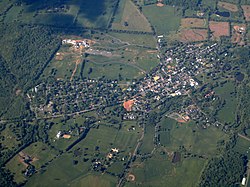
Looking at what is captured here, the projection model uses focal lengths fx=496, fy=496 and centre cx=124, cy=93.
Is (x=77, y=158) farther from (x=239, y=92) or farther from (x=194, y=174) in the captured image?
(x=239, y=92)

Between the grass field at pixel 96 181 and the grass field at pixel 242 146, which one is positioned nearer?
the grass field at pixel 96 181

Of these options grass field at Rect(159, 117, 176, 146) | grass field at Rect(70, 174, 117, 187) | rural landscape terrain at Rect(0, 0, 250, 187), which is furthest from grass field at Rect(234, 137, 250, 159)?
grass field at Rect(70, 174, 117, 187)

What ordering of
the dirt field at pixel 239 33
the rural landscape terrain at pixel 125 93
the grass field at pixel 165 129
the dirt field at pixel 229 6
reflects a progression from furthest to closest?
the dirt field at pixel 229 6
the dirt field at pixel 239 33
the grass field at pixel 165 129
the rural landscape terrain at pixel 125 93

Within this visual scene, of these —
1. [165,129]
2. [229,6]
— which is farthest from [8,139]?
[229,6]

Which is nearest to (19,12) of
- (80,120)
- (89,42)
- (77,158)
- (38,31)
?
(38,31)

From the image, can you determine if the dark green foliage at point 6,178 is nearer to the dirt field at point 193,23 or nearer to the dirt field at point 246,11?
the dirt field at point 193,23

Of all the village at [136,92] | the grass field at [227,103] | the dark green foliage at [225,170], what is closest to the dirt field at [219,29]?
the village at [136,92]

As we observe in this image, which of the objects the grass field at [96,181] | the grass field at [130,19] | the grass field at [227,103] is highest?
the grass field at [130,19]
